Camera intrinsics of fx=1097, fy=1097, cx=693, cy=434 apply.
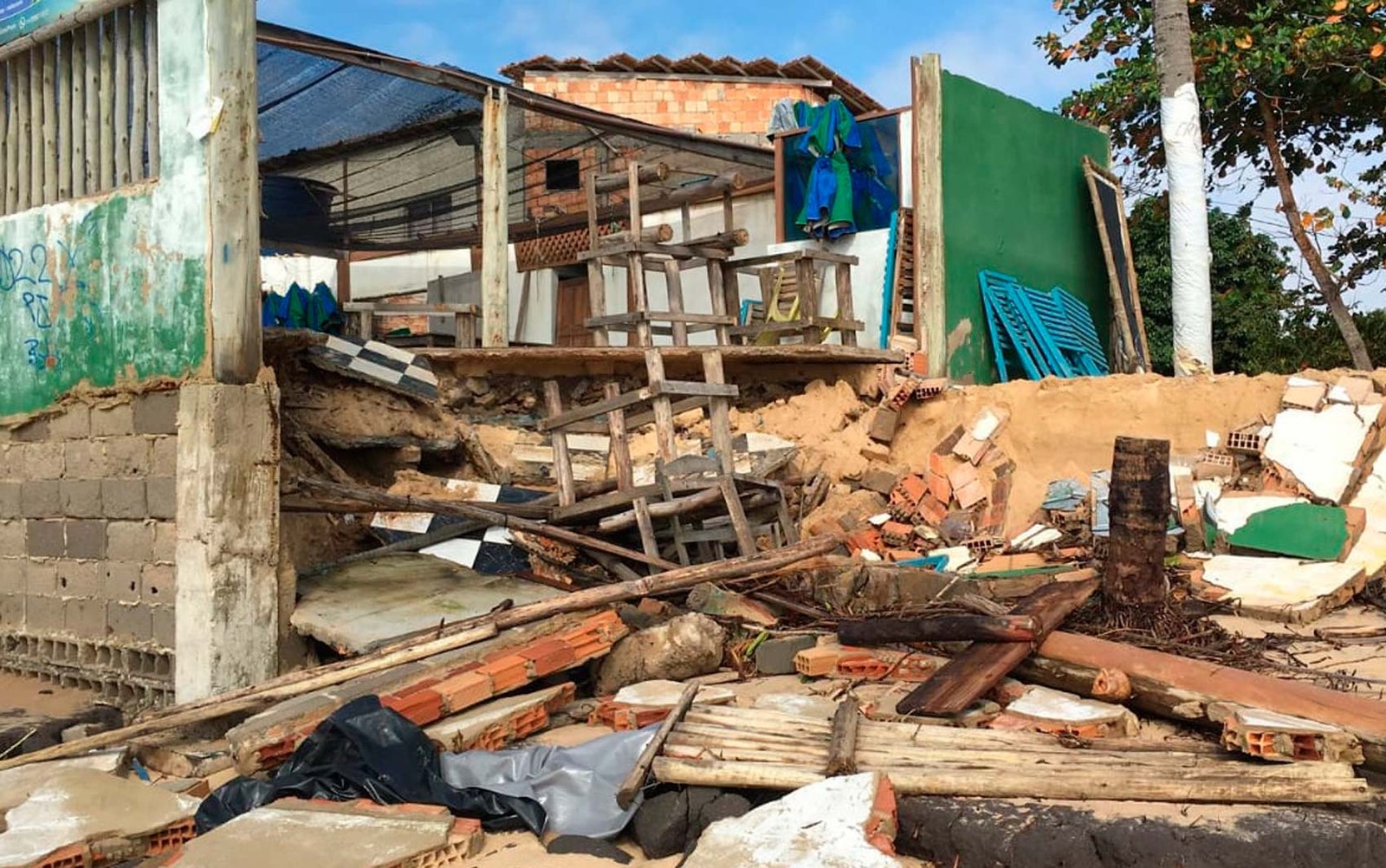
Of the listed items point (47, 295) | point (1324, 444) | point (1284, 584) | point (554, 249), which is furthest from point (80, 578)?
point (554, 249)

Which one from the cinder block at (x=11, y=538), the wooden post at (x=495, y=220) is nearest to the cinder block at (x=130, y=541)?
the cinder block at (x=11, y=538)

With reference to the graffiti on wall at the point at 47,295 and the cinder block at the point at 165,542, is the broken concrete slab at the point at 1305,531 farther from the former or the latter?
the graffiti on wall at the point at 47,295

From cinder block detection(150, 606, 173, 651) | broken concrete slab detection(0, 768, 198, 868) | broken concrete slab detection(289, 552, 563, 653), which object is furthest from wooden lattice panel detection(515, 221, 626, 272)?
broken concrete slab detection(0, 768, 198, 868)

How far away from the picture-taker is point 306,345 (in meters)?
8.84

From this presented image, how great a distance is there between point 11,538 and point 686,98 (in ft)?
47.3

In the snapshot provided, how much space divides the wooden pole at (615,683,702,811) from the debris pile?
15mm

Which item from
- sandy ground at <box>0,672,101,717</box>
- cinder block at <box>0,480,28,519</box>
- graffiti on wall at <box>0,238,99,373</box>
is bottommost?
sandy ground at <box>0,672,101,717</box>

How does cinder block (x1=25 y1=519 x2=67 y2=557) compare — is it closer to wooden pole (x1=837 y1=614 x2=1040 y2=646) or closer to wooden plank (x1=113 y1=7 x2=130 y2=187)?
wooden plank (x1=113 y1=7 x2=130 y2=187)

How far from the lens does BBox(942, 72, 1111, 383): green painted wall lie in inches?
435

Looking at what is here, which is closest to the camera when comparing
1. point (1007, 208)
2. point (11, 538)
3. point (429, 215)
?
point (11, 538)

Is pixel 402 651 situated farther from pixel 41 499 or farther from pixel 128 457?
pixel 41 499

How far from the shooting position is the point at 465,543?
25.9ft

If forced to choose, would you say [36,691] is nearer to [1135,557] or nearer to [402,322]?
[1135,557]

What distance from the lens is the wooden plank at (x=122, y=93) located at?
21.3 feet
